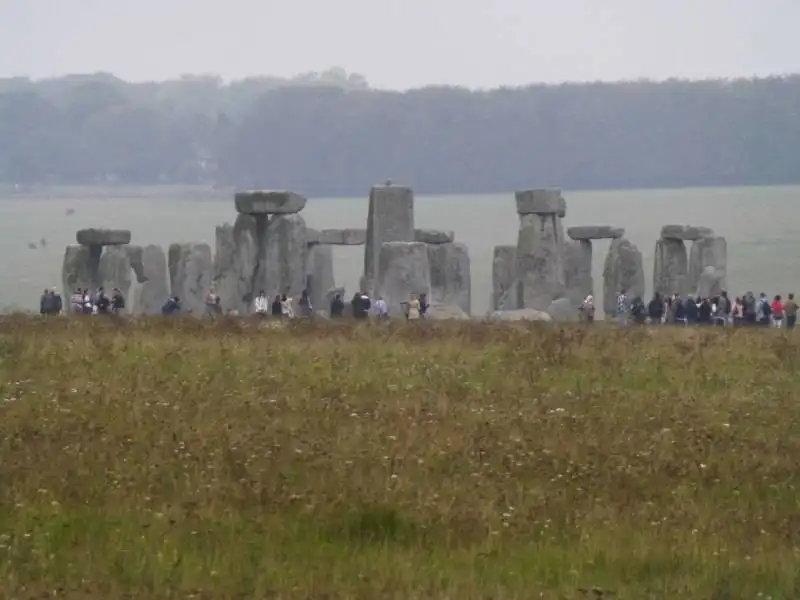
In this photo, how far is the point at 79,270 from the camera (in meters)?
29.9

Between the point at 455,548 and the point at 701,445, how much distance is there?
3.06m

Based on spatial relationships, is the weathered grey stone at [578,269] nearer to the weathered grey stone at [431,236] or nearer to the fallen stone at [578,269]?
the fallen stone at [578,269]

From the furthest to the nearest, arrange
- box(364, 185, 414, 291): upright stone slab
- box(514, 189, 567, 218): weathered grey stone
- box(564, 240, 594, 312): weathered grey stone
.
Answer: box(564, 240, 594, 312): weathered grey stone → box(364, 185, 414, 291): upright stone slab → box(514, 189, 567, 218): weathered grey stone

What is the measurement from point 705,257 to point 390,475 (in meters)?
21.5

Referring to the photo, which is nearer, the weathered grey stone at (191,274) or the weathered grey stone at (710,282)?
the weathered grey stone at (710,282)

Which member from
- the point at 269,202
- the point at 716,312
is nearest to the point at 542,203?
the point at 269,202

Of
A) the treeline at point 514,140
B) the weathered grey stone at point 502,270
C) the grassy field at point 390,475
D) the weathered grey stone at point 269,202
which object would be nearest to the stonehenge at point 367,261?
the weathered grey stone at point 269,202

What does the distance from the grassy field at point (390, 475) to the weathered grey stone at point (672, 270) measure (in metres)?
15.3

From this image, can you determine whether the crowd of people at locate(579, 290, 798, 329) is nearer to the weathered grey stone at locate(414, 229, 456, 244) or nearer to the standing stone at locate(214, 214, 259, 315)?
the weathered grey stone at locate(414, 229, 456, 244)

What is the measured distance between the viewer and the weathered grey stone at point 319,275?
102 ft

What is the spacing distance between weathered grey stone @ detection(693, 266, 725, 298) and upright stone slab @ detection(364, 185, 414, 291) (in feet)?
17.1

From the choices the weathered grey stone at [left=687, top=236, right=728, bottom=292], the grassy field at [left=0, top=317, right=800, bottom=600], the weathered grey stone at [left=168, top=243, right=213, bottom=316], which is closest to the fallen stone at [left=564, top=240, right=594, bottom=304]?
the weathered grey stone at [left=687, top=236, right=728, bottom=292]

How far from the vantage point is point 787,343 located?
17.8 meters

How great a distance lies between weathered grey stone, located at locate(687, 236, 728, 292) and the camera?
30.3 m
